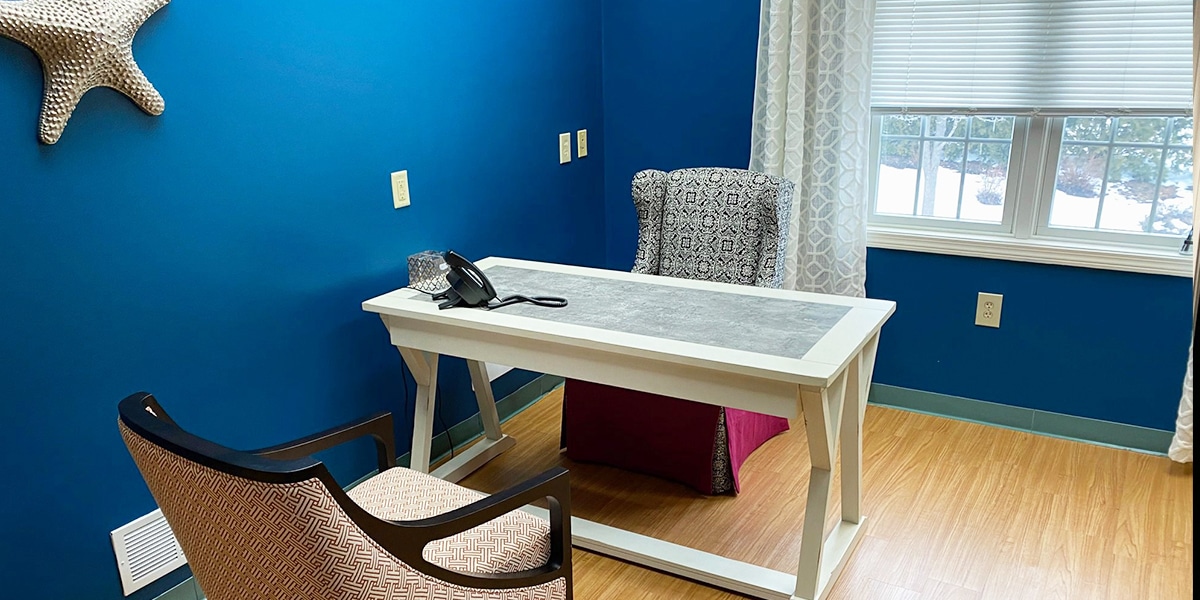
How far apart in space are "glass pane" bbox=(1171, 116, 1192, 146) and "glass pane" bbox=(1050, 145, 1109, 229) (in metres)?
0.19

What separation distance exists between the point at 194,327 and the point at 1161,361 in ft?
9.83

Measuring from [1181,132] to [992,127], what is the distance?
56cm

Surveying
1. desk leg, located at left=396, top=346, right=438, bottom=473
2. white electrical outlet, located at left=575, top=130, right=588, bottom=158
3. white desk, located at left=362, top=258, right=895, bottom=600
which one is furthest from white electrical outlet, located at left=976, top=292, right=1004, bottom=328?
desk leg, located at left=396, top=346, right=438, bottom=473

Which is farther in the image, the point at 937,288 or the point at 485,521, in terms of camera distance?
the point at 937,288

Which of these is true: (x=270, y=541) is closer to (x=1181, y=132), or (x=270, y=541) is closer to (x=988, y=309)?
(x=988, y=309)

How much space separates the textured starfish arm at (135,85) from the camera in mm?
1875

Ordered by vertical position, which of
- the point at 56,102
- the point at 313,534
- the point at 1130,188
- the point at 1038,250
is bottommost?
the point at 313,534

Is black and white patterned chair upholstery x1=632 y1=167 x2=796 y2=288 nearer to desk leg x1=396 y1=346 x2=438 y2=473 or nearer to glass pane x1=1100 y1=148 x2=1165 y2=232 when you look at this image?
desk leg x1=396 y1=346 x2=438 y2=473

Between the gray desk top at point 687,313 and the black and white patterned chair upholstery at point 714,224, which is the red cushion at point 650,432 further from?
the black and white patterned chair upholstery at point 714,224

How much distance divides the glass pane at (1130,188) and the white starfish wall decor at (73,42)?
2923 mm

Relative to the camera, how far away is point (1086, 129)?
9.47 ft

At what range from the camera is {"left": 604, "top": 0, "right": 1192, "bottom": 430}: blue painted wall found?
2.90 m

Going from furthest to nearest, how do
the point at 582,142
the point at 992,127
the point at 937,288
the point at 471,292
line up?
1. the point at 582,142
2. the point at 937,288
3. the point at 992,127
4. the point at 471,292

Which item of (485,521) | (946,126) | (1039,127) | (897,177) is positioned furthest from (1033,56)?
(485,521)
